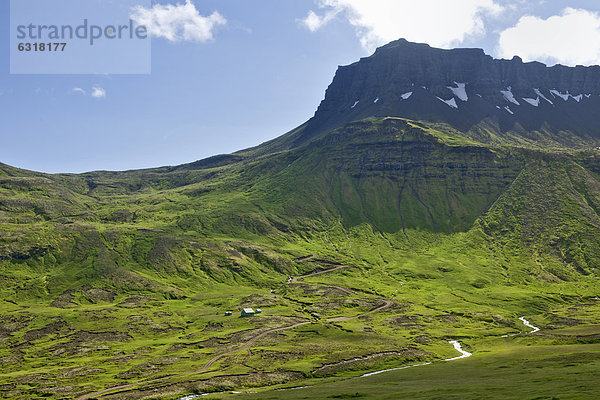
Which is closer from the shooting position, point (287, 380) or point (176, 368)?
point (287, 380)

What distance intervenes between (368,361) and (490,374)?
4353 centimetres

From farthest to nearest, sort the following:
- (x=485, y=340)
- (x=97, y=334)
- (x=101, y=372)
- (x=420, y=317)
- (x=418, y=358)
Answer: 1. (x=420, y=317)
2. (x=97, y=334)
3. (x=485, y=340)
4. (x=418, y=358)
5. (x=101, y=372)

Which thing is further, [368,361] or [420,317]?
[420,317]

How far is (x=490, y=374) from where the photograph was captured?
94.8 metres

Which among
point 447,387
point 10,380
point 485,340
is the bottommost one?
point 485,340

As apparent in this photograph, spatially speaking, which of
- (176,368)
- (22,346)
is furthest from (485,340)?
(22,346)

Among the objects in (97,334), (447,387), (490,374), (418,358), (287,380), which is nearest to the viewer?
(447,387)

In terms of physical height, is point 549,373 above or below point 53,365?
above

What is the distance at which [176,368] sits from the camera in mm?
127125

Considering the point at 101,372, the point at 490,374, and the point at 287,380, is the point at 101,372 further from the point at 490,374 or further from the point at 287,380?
the point at 490,374

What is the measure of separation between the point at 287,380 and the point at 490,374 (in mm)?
50319

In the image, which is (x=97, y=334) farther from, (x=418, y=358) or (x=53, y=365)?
(x=418, y=358)

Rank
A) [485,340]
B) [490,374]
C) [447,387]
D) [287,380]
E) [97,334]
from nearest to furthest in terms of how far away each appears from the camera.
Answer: [447,387] < [490,374] < [287,380] < [485,340] < [97,334]

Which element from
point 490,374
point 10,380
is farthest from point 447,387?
point 10,380
